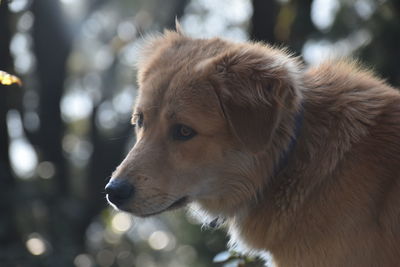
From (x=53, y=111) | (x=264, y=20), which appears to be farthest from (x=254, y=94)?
(x=53, y=111)

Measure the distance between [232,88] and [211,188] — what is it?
662mm

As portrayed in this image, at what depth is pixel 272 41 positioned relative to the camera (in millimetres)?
10930

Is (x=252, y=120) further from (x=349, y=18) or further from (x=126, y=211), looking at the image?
(x=349, y=18)

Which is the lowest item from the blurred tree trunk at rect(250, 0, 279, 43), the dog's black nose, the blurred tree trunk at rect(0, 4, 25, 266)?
the blurred tree trunk at rect(0, 4, 25, 266)

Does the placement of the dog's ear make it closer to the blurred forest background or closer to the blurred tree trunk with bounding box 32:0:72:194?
the blurred forest background

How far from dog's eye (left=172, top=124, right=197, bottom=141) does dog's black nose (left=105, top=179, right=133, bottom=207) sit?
0.42 m

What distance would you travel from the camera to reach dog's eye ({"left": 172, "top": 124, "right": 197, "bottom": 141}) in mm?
4160

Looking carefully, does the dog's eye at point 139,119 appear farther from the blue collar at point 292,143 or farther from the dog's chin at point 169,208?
the blue collar at point 292,143

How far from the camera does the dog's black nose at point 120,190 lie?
409cm

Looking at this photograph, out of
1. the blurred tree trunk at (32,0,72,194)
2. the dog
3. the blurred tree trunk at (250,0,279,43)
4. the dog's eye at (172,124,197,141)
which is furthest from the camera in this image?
the blurred tree trunk at (32,0,72,194)

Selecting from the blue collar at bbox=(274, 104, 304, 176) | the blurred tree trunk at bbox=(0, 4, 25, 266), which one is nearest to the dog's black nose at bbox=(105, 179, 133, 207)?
the blue collar at bbox=(274, 104, 304, 176)

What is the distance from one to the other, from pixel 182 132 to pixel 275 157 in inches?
23.8

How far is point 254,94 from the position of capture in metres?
4.04

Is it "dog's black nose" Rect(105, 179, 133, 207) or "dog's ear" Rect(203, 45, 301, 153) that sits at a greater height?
"dog's ear" Rect(203, 45, 301, 153)
